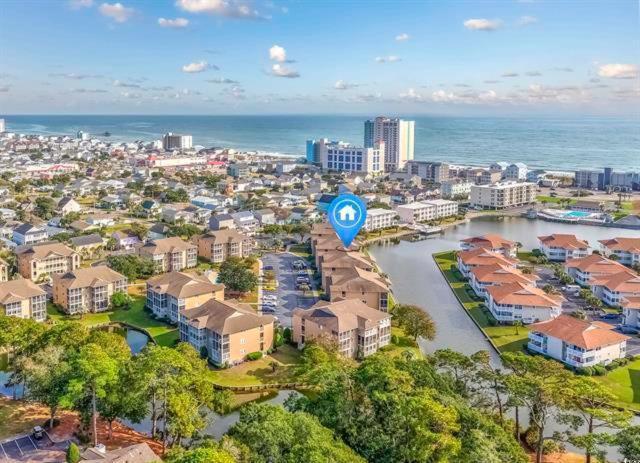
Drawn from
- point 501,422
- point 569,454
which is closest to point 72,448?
point 501,422

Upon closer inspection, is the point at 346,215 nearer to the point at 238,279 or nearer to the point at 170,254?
the point at 238,279

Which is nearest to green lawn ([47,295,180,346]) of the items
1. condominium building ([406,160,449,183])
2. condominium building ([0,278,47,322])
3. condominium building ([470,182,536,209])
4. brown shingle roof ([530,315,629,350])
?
condominium building ([0,278,47,322])

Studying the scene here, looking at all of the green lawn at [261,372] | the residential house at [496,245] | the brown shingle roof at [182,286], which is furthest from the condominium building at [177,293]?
the residential house at [496,245]

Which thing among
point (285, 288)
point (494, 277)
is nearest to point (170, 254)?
point (285, 288)

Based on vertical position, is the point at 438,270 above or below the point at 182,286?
below

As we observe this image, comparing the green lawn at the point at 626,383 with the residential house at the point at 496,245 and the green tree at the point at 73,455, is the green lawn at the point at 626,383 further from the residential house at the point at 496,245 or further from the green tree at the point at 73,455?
the green tree at the point at 73,455

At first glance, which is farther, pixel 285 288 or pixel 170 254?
pixel 170 254
